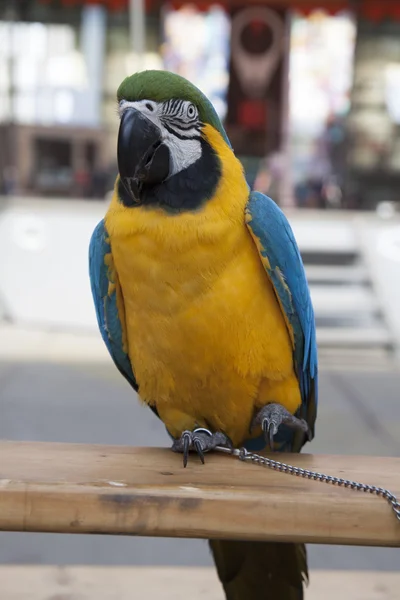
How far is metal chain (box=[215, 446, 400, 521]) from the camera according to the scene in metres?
1.18

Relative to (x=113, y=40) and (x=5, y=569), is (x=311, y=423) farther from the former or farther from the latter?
(x=113, y=40)

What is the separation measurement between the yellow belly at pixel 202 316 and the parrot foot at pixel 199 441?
41 mm

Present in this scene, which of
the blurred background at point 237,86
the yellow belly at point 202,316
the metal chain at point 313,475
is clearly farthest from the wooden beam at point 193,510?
the blurred background at point 237,86

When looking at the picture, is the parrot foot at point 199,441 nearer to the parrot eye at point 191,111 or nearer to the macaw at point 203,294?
the macaw at point 203,294

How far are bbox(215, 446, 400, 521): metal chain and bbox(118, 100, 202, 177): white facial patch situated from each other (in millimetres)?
564

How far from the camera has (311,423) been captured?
68.1 inches

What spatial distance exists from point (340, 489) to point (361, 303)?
4.69m

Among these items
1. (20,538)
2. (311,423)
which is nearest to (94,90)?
(20,538)

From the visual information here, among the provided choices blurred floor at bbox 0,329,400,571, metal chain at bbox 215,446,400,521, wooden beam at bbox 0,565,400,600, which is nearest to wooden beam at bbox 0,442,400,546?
metal chain at bbox 215,446,400,521

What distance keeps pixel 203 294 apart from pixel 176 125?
1.04 feet

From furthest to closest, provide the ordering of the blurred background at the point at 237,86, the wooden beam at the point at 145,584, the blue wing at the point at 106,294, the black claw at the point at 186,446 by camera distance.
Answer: the blurred background at the point at 237,86 → the wooden beam at the point at 145,584 → the blue wing at the point at 106,294 → the black claw at the point at 186,446

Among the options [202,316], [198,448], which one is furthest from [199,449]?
[202,316]

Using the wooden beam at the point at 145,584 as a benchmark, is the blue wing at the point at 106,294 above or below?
above

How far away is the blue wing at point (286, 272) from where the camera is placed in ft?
4.70
